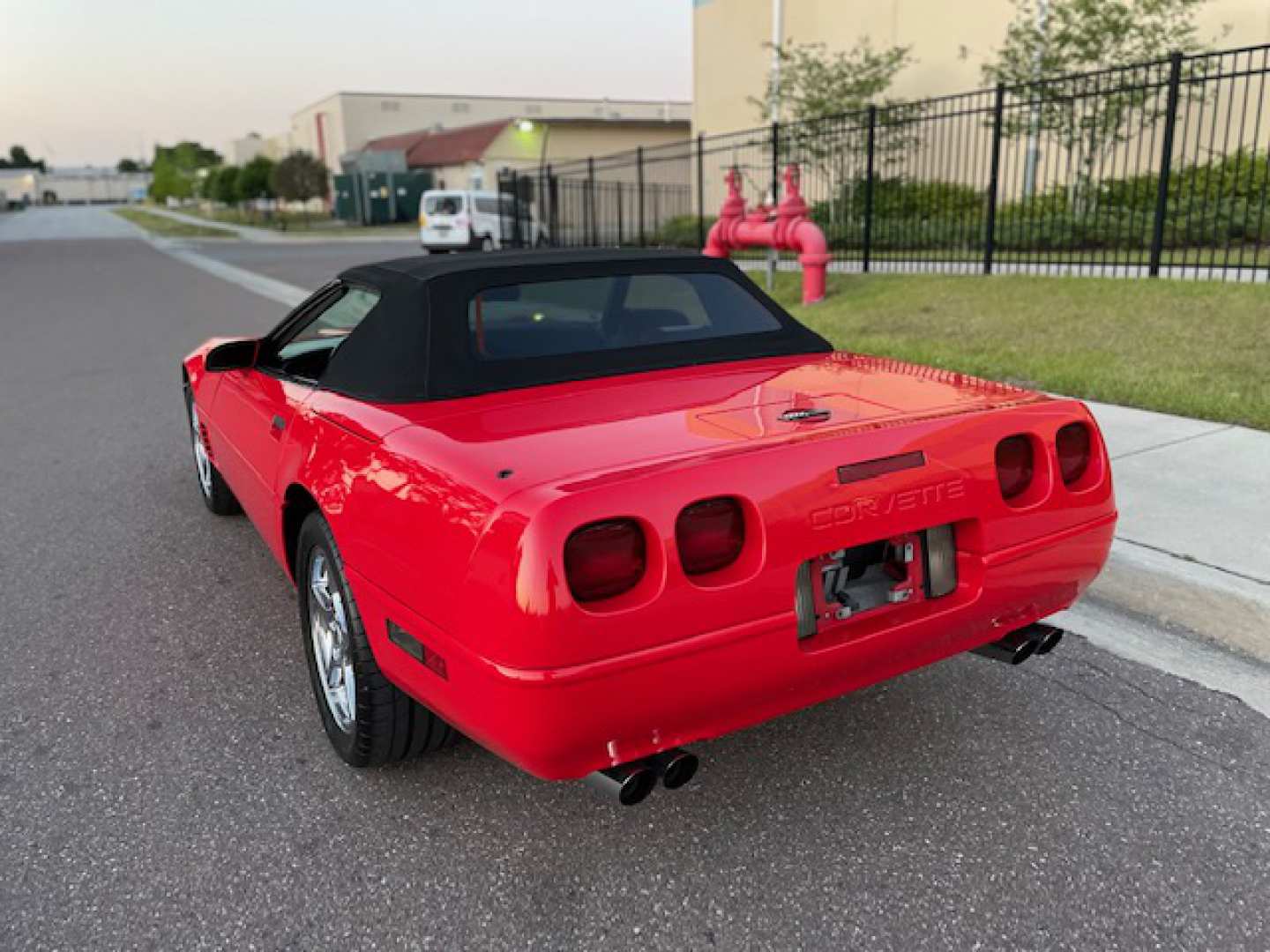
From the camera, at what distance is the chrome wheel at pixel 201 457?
16.9ft

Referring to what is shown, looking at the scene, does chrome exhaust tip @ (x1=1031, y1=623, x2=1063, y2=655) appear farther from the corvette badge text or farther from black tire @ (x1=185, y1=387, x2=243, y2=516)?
black tire @ (x1=185, y1=387, x2=243, y2=516)

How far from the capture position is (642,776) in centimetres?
219

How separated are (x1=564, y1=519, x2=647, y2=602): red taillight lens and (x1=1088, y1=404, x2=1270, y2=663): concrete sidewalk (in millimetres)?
2560

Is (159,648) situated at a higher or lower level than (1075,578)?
lower

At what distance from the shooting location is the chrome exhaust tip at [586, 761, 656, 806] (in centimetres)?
218

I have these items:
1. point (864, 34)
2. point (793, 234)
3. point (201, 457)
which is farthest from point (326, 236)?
point (201, 457)

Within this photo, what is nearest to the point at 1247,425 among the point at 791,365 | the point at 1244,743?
the point at 1244,743

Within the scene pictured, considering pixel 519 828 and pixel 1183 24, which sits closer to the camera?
pixel 519 828

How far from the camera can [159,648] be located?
3.74 meters

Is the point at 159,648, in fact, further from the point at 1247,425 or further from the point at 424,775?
the point at 1247,425

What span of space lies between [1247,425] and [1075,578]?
3.85 metres

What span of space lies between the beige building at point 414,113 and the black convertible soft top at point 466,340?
67618 millimetres

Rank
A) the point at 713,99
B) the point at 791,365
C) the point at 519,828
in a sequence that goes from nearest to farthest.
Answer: the point at 519,828, the point at 791,365, the point at 713,99

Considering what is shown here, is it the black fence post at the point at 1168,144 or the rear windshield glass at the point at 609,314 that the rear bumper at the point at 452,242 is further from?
the rear windshield glass at the point at 609,314
